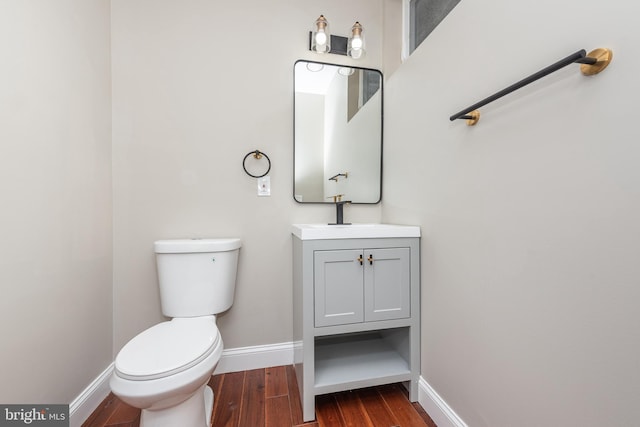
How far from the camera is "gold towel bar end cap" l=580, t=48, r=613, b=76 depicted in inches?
23.5

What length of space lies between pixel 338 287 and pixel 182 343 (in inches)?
28.0

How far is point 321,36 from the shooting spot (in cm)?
157

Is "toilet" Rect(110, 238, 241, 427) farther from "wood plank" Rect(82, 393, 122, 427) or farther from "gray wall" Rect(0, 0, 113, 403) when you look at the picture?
"wood plank" Rect(82, 393, 122, 427)

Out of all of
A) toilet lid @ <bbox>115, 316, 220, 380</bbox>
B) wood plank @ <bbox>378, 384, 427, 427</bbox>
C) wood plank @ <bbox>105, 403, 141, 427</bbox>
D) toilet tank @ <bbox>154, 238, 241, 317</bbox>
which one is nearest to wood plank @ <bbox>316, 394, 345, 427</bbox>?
wood plank @ <bbox>378, 384, 427, 427</bbox>

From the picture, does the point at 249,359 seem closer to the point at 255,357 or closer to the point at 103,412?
the point at 255,357

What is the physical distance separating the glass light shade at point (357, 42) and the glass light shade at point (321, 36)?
15 centimetres

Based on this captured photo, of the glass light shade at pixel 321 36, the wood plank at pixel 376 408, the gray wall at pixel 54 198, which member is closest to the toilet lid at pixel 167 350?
the gray wall at pixel 54 198

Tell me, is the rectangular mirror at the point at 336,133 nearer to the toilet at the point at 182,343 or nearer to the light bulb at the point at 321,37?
the light bulb at the point at 321,37

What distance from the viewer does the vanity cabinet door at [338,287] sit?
1228 mm

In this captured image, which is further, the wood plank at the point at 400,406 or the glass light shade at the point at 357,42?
the glass light shade at the point at 357,42

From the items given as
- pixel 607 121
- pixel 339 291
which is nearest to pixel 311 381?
pixel 339 291

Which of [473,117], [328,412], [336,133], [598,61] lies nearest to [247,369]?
[328,412]

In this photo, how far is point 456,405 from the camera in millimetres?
1081

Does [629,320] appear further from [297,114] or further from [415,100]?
[297,114]
